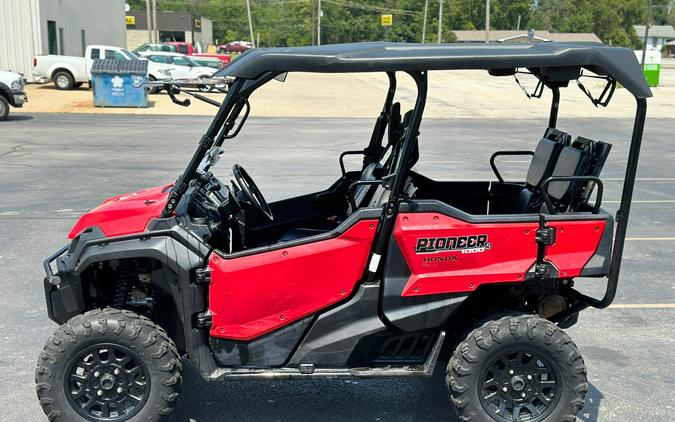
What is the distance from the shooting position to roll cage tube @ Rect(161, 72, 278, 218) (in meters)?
3.86

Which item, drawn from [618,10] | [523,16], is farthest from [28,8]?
[618,10]

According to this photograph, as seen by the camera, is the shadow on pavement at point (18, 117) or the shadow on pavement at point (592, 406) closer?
the shadow on pavement at point (592, 406)

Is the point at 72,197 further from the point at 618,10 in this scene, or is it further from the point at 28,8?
the point at 618,10

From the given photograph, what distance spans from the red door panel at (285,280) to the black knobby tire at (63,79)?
28038 millimetres

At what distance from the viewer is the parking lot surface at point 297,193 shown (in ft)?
15.0

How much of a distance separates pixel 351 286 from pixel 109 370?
53.4 inches

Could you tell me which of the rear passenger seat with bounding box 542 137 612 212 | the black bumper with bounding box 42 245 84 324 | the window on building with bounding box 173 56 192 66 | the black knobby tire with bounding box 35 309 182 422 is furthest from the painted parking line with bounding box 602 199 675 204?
the window on building with bounding box 173 56 192 66

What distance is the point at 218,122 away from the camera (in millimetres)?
3939

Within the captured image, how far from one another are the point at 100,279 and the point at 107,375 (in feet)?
1.93

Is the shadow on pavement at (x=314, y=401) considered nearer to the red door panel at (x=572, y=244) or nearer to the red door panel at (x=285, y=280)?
the red door panel at (x=285, y=280)

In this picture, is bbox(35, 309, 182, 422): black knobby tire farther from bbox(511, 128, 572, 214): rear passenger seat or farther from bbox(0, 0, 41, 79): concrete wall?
bbox(0, 0, 41, 79): concrete wall

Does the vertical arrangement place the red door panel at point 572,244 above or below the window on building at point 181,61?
below

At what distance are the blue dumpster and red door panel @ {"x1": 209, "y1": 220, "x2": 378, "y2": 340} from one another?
72.0ft

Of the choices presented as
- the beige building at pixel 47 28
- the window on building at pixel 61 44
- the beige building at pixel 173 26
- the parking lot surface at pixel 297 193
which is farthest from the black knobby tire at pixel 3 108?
the beige building at pixel 173 26
